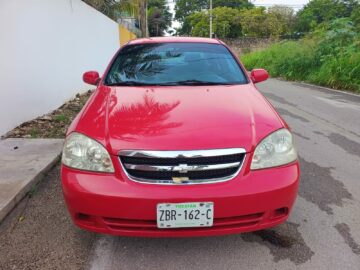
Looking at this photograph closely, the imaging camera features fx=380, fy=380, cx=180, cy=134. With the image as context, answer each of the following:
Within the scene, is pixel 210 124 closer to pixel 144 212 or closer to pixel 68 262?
pixel 144 212

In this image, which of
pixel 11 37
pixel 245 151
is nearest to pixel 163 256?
pixel 245 151

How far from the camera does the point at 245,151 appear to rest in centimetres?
243

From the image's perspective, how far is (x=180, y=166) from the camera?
92.0 inches

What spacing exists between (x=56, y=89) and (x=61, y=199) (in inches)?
177

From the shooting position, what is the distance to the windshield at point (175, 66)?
3.66 m

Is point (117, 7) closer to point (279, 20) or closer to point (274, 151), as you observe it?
point (274, 151)

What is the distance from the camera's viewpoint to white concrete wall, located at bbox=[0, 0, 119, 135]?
217 inches

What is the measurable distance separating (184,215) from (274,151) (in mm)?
753

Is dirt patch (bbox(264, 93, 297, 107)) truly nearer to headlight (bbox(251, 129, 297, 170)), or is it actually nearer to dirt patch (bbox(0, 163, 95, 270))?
headlight (bbox(251, 129, 297, 170))

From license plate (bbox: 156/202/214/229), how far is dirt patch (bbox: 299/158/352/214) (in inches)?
59.3

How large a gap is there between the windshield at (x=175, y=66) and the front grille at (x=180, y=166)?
133cm

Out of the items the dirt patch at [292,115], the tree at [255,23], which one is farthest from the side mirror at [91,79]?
the tree at [255,23]

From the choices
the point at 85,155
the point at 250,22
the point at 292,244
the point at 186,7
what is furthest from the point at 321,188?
the point at 186,7

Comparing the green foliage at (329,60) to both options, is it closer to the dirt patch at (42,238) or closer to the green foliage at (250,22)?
the dirt patch at (42,238)
